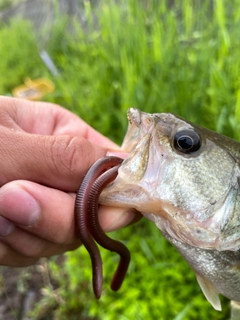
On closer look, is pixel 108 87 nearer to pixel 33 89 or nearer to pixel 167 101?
pixel 167 101

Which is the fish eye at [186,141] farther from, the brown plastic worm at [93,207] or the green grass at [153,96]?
the green grass at [153,96]

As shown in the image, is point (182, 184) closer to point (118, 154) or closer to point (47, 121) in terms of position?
point (118, 154)

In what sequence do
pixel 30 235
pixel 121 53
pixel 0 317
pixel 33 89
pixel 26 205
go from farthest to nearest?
pixel 33 89
pixel 0 317
pixel 121 53
pixel 30 235
pixel 26 205

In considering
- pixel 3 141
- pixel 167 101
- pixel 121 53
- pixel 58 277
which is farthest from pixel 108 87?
pixel 3 141

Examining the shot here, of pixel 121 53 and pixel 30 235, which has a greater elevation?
pixel 121 53

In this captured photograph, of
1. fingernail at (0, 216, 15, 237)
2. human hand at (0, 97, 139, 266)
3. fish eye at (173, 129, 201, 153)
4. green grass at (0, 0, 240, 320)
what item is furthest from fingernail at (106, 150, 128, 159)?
green grass at (0, 0, 240, 320)

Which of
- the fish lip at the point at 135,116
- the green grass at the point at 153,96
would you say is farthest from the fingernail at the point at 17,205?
the green grass at the point at 153,96

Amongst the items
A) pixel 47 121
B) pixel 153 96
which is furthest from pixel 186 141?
pixel 153 96
